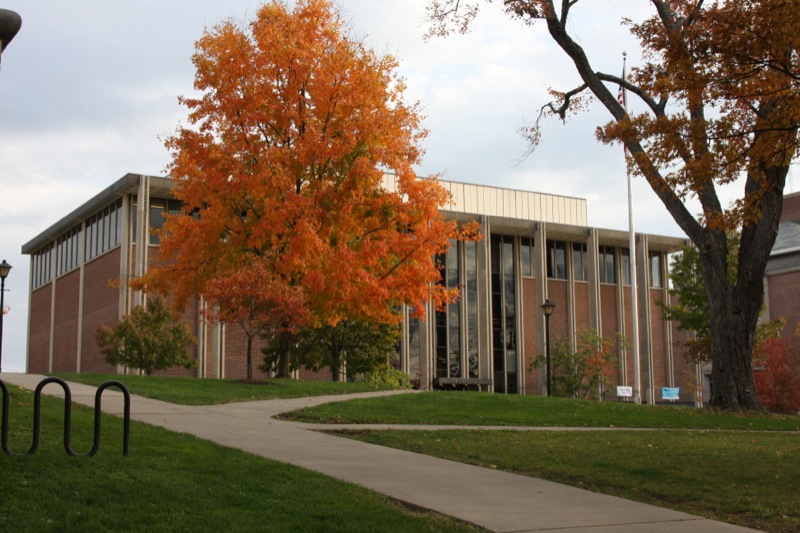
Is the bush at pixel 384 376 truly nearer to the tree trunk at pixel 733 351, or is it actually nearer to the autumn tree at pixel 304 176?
the autumn tree at pixel 304 176

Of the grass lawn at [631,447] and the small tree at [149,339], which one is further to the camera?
the small tree at [149,339]

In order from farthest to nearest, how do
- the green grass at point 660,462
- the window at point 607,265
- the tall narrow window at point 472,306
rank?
1. the window at point 607,265
2. the tall narrow window at point 472,306
3. the green grass at point 660,462

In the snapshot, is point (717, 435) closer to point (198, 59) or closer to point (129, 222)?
point (198, 59)

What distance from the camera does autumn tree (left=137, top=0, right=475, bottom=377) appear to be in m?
25.3

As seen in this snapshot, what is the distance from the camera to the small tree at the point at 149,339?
1426 inches

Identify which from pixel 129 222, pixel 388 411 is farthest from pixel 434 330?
pixel 388 411

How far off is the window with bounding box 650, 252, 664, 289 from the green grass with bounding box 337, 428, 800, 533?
168 feet

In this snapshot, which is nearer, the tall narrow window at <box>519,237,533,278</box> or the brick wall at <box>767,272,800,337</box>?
the tall narrow window at <box>519,237,533,278</box>

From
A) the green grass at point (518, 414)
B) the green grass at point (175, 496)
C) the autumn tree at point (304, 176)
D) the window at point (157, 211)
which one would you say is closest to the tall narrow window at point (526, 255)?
the window at point (157, 211)

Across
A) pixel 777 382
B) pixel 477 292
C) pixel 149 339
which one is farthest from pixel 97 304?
pixel 777 382

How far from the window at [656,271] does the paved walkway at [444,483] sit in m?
55.1

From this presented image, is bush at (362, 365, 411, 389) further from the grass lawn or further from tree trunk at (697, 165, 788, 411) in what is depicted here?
tree trunk at (697, 165, 788, 411)

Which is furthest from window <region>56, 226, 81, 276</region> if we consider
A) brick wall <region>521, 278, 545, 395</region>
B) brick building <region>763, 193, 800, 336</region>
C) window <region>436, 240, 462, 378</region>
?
brick building <region>763, 193, 800, 336</region>

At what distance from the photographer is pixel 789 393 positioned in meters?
39.8
